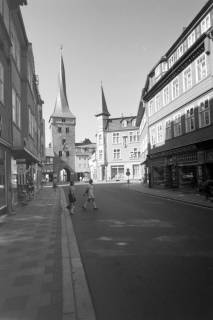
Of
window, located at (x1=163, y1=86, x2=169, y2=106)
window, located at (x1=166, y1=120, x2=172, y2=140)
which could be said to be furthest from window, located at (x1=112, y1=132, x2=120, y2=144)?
window, located at (x1=166, y1=120, x2=172, y2=140)

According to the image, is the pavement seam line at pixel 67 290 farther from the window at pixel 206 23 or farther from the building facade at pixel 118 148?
the building facade at pixel 118 148

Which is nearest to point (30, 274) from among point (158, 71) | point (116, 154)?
point (158, 71)

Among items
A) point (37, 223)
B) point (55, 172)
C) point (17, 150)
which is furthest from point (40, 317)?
point (55, 172)

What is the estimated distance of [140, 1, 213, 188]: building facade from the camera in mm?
22703

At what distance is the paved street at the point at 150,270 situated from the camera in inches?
173

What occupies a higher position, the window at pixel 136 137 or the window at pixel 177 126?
the window at pixel 136 137

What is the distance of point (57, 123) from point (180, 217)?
274 feet

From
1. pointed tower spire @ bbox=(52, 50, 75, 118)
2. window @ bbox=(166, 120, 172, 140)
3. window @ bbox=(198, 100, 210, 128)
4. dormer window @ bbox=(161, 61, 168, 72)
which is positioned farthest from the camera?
pointed tower spire @ bbox=(52, 50, 75, 118)

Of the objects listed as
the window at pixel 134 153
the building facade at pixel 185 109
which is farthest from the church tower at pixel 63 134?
the building facade at pixel 185 109

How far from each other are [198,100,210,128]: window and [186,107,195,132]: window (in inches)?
53.6

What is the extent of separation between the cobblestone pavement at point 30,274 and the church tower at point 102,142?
70402 mm

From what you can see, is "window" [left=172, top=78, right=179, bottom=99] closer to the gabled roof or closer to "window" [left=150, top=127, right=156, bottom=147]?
"window" [left=150, top=127, right=156, bottom=147]

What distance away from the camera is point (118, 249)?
308 inches

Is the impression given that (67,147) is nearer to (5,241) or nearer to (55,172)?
(55,172)
